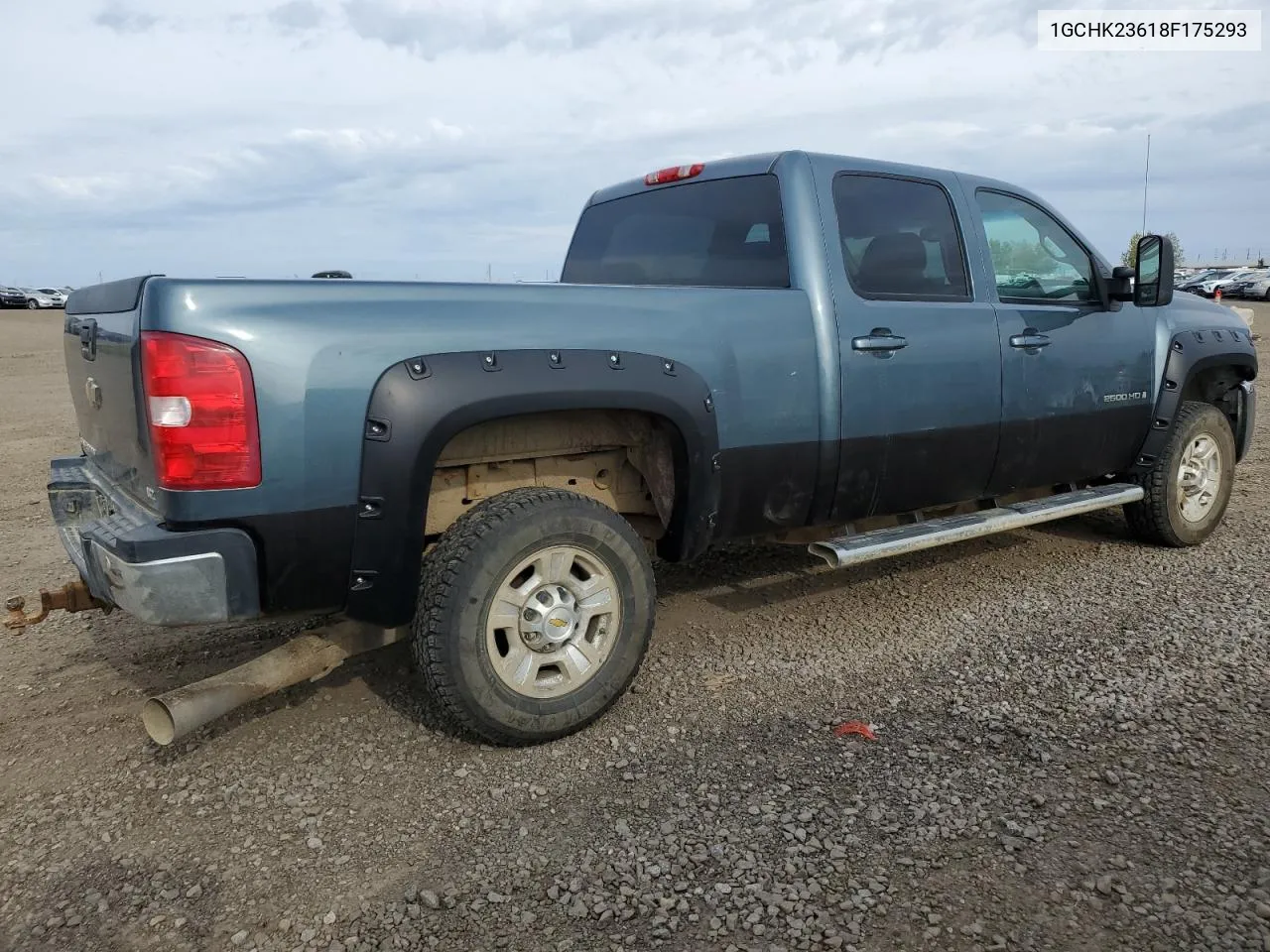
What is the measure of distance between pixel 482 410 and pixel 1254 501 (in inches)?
233

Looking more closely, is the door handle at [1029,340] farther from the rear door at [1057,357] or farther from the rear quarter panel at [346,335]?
the rear quarter panel at [346,335]

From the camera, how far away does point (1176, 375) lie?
17.0 feet

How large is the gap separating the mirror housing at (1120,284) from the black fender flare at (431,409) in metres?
2.63

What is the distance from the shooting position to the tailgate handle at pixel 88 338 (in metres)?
3.18

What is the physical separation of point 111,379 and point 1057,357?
153 inches

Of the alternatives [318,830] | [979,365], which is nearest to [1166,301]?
[979,365]

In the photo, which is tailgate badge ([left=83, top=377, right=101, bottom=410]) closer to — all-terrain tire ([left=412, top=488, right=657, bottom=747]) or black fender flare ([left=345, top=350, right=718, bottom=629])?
black fender flare ([left=345, top=350, right=718, bottom=629])

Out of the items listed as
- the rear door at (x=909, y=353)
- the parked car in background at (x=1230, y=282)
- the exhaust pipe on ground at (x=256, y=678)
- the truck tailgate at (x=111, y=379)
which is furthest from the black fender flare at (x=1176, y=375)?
the parked car in background at (x=1230, y=282)

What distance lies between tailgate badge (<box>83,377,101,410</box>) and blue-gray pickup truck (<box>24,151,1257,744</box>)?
0.07 feet

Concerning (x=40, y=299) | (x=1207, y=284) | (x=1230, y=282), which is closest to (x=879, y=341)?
(x=1230, y=282)

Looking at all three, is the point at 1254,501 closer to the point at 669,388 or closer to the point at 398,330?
the point at 669,388

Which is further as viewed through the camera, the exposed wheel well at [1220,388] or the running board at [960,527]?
the exposed wheel well at [1220,388]

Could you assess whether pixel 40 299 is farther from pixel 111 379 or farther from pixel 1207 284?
pixel 1207 284

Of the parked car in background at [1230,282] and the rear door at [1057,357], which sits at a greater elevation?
the parked car in background at [1230,282]
